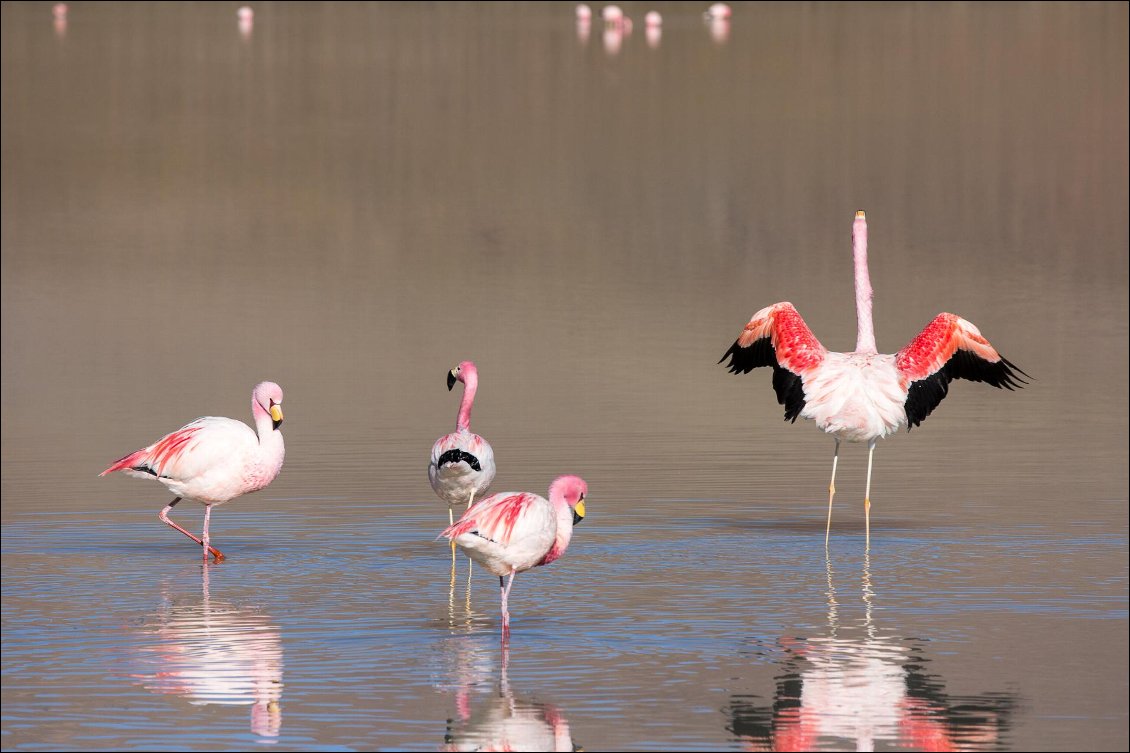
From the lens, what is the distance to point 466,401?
1040cm

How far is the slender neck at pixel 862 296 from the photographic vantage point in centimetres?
1085

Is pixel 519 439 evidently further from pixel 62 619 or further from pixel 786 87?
pixel 786 87

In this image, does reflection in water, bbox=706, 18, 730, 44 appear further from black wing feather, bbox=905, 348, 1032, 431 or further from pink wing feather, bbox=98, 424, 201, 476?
pink wing feather, bbox=98, 424, 201, 476

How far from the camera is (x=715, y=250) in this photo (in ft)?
72.7

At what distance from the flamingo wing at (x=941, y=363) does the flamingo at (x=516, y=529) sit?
9.78 ft

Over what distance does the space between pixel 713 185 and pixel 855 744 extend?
2076 centimetres

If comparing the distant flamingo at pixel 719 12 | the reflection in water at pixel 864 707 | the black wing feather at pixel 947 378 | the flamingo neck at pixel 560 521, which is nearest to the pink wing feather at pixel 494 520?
the flamingo neck at pixel 560 521

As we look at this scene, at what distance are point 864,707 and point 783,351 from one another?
424cm

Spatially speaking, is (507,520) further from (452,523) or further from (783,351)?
(783,351)

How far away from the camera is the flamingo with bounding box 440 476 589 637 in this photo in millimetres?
7746

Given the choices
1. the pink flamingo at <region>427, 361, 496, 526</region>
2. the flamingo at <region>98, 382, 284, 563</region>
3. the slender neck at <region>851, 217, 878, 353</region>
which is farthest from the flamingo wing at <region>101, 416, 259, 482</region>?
the slender neck at <region>851, 217, 878, 353</region>

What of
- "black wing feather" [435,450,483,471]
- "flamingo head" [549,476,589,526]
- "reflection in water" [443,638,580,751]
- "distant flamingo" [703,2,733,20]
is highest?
"distant flamingo" [703,2,733,20]

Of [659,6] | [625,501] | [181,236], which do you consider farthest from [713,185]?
[659,6]

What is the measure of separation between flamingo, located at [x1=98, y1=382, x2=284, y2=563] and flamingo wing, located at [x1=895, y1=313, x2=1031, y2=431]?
3.30 metres
